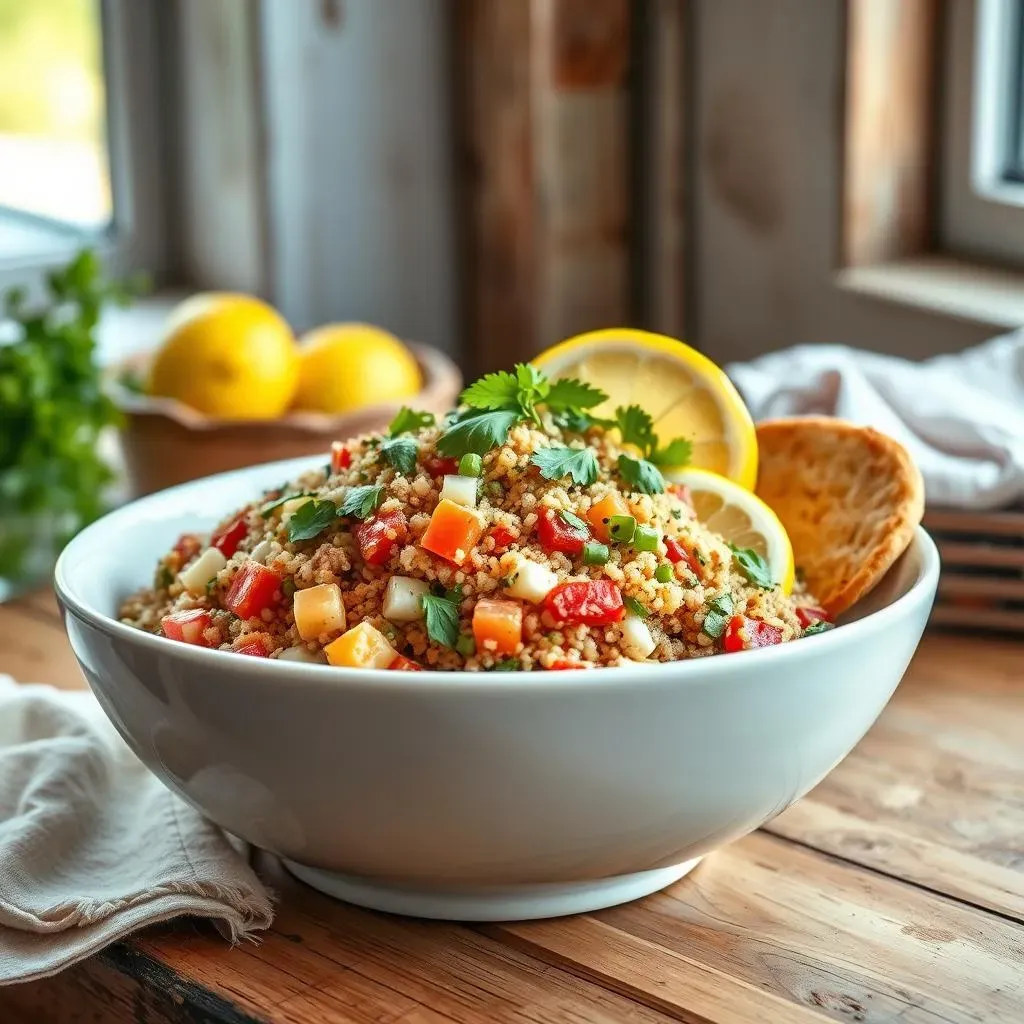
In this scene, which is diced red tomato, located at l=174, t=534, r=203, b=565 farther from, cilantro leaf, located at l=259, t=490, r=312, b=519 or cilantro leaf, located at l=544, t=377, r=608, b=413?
cilantro leaf, located at l=544, t=377, r=608, b=413

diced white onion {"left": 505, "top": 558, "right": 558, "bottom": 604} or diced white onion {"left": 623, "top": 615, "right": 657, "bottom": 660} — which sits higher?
diced white onion {"left": 505, "top": 558, "right": 558, "bottom": 604}

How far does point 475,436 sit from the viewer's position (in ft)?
3.39

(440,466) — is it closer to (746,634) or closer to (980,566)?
(746,634)

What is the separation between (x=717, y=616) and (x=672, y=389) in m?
0.27

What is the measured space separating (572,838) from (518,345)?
1.84 metres

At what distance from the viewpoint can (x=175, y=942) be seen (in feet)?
3.19

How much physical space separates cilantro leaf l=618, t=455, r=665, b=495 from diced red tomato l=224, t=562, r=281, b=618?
0.25 meters

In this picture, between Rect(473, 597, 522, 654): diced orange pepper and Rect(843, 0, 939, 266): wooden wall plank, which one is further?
Rect(843, 0, 939, 266): wooden wall plank

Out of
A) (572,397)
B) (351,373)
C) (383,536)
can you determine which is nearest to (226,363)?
(351,373)

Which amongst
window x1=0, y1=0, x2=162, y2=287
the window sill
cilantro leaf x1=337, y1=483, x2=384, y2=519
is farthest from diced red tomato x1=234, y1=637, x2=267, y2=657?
window x1=0, y1=0, x2=162, y2=287

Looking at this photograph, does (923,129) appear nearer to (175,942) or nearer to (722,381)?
(722,381)

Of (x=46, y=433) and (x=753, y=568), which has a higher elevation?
(x=753, y=568)

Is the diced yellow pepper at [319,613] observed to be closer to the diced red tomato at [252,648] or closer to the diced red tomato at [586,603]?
the diced red tomato at [252,648]

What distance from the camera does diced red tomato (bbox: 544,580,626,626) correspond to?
36.9 inches
